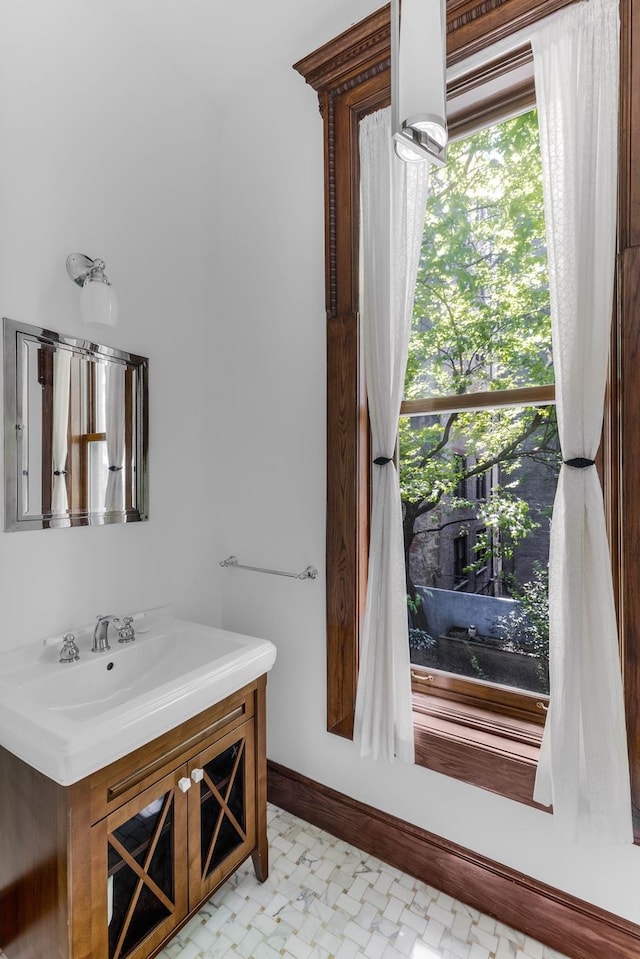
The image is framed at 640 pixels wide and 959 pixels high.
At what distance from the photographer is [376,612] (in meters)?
1.50

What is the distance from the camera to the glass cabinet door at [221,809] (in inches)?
49.9

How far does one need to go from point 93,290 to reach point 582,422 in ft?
4.64

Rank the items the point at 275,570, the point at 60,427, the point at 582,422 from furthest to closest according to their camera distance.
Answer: the point at 275,570 < the point at 60,427 < the point at 582,422

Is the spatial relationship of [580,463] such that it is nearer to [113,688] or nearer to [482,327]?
[482,327]

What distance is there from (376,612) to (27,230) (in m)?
1.52

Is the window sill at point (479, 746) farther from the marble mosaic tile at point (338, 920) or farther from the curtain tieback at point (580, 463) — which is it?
the curtain tieback at point (580, 463)

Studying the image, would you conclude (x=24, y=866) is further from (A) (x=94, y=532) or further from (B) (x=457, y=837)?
(B) (x=457, y=837)

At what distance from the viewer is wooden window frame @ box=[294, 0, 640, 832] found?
1188mm

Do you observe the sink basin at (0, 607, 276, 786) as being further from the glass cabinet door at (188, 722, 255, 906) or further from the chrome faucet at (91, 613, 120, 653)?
the glass cabinet door at (188, 722, 255, 906)

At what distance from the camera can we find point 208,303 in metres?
1.99

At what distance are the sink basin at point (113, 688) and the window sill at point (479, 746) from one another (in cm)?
A: 55

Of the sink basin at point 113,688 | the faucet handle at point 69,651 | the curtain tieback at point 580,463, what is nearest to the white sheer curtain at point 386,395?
the sink basin at point 113,688

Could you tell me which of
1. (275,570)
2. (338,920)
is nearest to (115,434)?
(275,570)

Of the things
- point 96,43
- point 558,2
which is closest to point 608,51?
point 558,2
